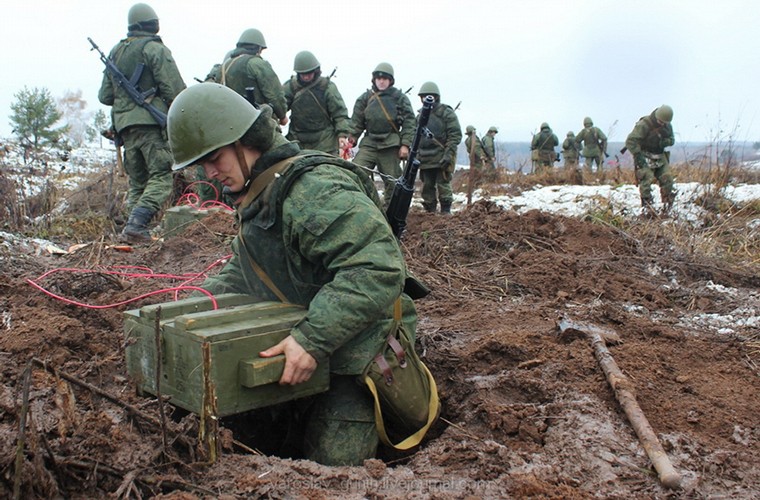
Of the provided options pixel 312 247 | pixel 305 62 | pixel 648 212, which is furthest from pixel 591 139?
pixel 312 247

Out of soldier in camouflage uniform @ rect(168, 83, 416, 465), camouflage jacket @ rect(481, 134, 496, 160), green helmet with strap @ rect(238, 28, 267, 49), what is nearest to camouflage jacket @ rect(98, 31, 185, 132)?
green helmet with strap @ rect(238, 28, 267, 49)

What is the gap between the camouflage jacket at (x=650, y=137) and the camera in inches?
423

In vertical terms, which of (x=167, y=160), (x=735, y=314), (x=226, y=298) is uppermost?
(x=167, y=160)

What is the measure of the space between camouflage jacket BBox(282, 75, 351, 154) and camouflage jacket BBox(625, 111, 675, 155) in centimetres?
467

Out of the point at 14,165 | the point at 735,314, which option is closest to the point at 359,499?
the point at 735,314

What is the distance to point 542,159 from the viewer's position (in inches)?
908

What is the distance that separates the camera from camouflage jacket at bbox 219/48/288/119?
7658mm

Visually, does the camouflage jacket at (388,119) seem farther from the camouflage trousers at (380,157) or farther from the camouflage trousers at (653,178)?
the camouflage trousers at (653,178)

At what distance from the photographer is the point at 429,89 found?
36.1 feet

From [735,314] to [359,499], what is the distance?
3671mm

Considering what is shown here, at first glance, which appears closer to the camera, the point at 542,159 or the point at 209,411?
the point at 209,411

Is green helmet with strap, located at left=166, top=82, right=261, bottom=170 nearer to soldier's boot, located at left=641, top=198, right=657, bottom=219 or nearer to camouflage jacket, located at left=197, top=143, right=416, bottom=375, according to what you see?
camouflage jacket, located at left=197, top=143, right=416, bottom=375

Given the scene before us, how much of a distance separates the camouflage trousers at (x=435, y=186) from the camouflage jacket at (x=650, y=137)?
9.66 ft

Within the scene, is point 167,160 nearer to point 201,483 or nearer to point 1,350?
point 1,350
